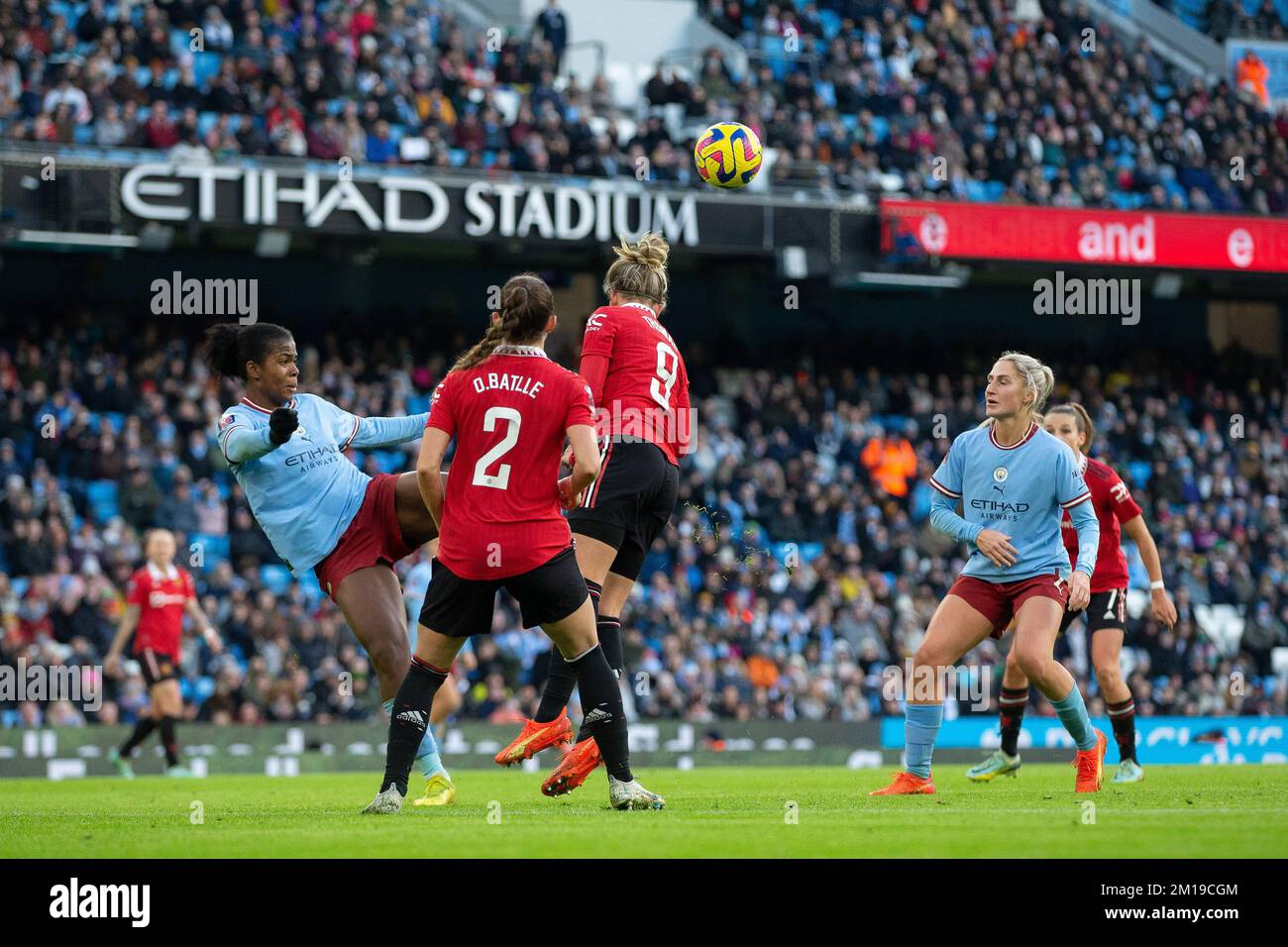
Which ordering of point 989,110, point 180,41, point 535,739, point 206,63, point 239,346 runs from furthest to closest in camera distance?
point 989,110 < point 206,63 < point 180,41 < point 239,346 < point 535,739

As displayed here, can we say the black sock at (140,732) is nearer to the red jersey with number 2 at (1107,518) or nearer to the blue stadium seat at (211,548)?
the blue stadium seat at (211,548)

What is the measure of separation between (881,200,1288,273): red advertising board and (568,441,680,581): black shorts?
1688cm

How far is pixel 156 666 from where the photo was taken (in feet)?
54.0

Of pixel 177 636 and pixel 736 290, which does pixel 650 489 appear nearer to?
pixel 177 636

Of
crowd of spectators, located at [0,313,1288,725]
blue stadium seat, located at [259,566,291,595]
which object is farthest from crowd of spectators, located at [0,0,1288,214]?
blue stadium seat, located at [259,566,291,595]

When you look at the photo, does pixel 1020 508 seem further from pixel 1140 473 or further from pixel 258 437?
pixel 1140 473

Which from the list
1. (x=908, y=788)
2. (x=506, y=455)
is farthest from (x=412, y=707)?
(x=908, y=788)

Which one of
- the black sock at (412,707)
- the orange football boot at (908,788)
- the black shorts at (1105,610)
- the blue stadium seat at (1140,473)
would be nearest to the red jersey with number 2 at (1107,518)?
the black shorts at (1105,610)

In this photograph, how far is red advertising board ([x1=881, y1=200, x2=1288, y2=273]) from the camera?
85.8 feet

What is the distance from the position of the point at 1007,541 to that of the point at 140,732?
952 centimetres

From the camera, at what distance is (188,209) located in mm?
22484

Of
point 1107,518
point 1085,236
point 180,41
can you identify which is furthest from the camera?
point 1085,236

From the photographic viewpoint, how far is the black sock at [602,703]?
8227 millimetres
